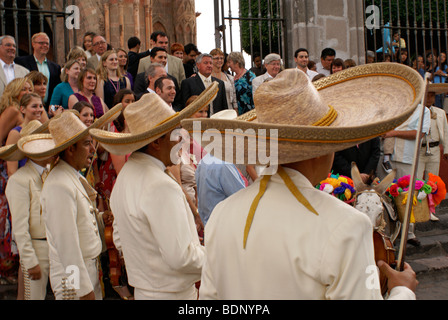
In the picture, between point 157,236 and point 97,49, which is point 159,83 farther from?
point 157,236

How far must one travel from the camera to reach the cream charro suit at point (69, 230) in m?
3.61

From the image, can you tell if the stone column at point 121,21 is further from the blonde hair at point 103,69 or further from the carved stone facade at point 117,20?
the blonde hair at point 103,69

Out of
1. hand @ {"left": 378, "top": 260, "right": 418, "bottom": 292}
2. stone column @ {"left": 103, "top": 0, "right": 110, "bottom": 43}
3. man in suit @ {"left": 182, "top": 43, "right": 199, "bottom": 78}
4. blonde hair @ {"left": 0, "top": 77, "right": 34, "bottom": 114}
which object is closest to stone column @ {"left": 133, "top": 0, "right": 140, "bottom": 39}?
stone column @ {"left": 103, "top": 0, "right": 110, "bottom": 43}

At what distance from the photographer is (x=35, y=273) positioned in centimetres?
425

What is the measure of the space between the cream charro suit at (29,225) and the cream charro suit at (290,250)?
8.71ft

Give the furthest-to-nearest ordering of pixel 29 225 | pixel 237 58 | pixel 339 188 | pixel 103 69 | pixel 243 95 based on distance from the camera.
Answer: pixel 237 58 → pixel 243 95 → pixel 103 69 → pixel 339 188 → pixel 29 225

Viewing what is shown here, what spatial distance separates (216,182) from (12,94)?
2.89 m

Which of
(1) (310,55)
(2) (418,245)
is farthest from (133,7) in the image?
(2) (418,245)

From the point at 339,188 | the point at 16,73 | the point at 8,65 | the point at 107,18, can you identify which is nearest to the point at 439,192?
the point at 339,188

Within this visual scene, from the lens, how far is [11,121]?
19.2 ft

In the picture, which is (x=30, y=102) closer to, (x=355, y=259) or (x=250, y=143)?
(x=250, y=143)

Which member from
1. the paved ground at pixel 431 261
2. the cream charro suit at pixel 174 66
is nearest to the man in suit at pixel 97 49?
the cream charro suit at pixel 174 66

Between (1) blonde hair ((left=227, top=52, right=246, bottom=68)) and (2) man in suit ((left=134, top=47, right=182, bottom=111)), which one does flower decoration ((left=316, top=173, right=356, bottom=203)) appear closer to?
(2) man in suit ((left=134, top=47, right=182, bottom=111))

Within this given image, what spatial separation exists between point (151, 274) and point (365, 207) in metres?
2.67
